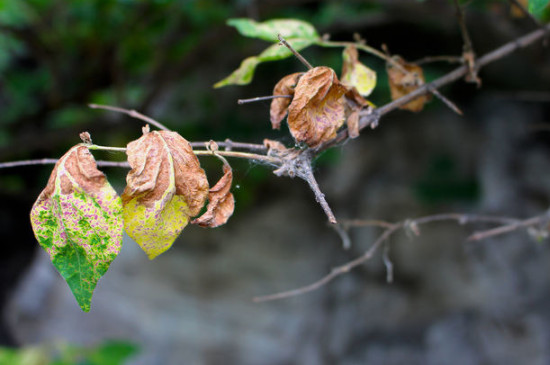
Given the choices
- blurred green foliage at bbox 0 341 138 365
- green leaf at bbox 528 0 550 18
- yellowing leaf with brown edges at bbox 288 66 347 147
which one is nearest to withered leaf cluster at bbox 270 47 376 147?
yellowing leaf with brown edges at bbox 288 66 347 147

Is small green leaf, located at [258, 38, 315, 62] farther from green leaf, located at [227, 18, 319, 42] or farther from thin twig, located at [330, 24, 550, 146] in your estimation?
thin twig, located at [330, 24, 550, 146]

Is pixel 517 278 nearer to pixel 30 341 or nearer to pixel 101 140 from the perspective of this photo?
pixel 101 140

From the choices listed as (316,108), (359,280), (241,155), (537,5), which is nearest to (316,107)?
(316,108)

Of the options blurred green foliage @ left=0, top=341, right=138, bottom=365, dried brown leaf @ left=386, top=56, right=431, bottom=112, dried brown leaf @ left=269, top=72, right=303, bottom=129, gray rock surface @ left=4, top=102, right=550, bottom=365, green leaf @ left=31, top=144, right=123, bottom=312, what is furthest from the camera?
gray rock surface @ left=4, top=102, right=550, bottom=365

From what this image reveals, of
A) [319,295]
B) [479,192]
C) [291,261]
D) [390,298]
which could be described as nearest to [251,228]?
[291,261]

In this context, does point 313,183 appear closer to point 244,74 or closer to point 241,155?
point 241,155

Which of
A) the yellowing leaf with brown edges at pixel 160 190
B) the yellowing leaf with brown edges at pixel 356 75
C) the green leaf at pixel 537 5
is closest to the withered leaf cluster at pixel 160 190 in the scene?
the yellowing leaf with brown edges at pixel 160 190

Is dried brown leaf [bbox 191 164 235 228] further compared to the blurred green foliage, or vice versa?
the blurred green foliage

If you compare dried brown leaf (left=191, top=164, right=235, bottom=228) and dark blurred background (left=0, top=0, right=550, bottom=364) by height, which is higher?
dried brown leaf (left=191, top=164, right=235, bottom=228)
